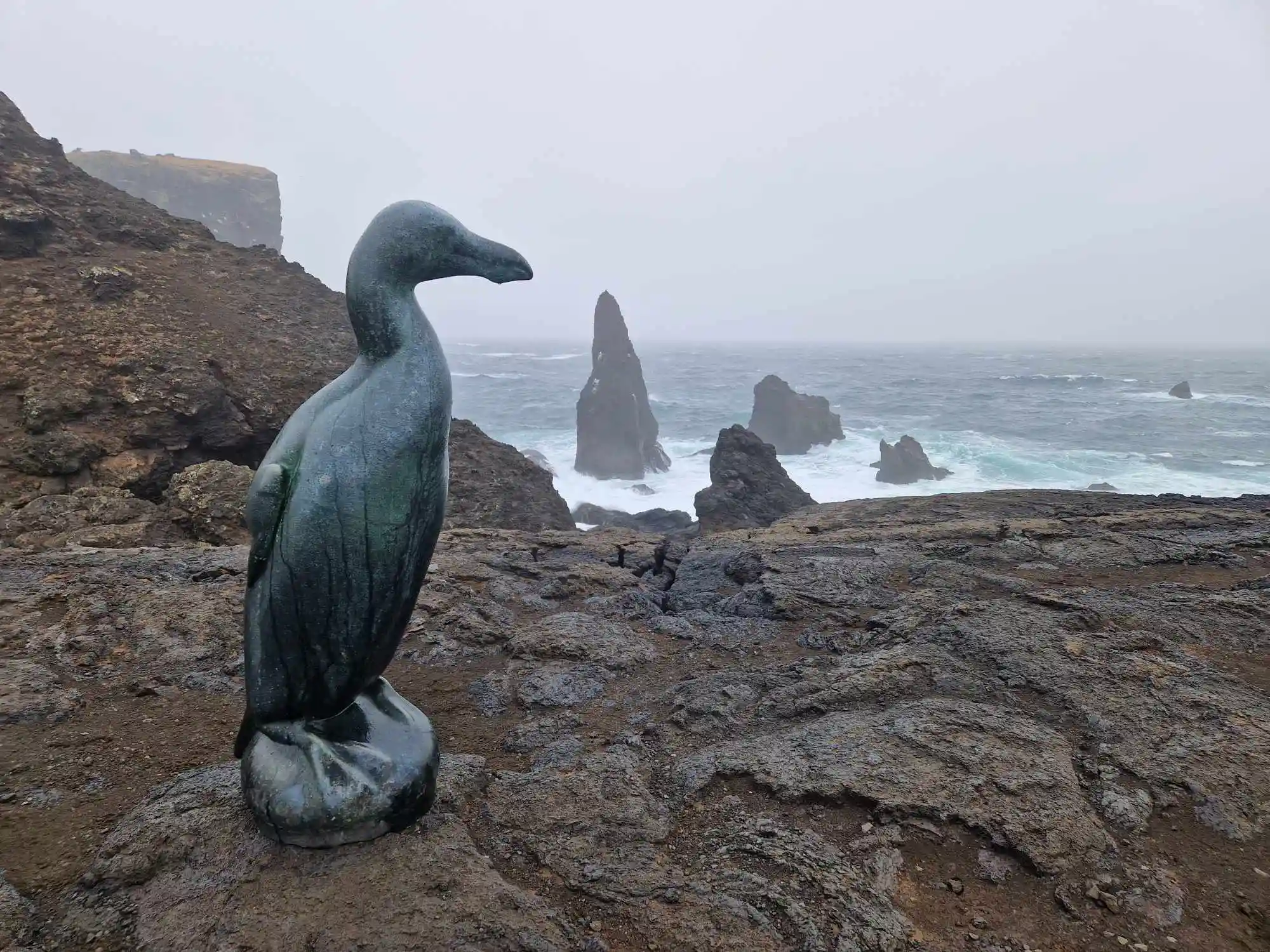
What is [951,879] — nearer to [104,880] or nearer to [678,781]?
[678,781]

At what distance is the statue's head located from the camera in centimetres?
201

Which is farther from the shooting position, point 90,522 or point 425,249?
point 90,522

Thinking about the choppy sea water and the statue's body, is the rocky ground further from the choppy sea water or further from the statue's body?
the choppy sea water

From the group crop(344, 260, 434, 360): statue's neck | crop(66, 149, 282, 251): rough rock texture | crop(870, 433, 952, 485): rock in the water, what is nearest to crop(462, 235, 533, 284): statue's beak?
crop(344, 260, 434, 360): statue's neck

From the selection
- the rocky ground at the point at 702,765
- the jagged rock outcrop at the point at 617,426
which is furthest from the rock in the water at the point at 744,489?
the jagged rock outcrop at the point at 617,426

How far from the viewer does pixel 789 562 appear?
4656mm

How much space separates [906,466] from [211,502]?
956 inches

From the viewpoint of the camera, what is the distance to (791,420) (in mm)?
32906

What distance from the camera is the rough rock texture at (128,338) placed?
5.73 metres

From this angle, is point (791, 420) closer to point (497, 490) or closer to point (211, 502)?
point (497, 490)

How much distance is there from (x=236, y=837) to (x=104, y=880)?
32 cm

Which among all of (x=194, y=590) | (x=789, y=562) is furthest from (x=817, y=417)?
(x=194, y=590)

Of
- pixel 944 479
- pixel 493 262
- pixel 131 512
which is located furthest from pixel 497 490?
pixel 944 479

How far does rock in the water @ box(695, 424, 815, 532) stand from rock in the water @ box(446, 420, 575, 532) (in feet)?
6.66
